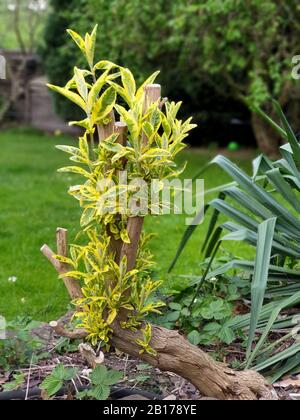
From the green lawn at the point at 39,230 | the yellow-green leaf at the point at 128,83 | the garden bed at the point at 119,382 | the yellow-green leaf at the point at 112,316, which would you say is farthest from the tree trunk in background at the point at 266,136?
the yellow-green leaf at the point at 112,316

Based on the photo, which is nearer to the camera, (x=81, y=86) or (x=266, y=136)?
(x=81, y=86)

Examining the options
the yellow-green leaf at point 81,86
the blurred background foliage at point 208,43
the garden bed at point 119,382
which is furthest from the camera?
the blurred background foliage at point 208,43

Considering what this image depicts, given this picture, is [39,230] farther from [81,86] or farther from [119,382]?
[81,86]

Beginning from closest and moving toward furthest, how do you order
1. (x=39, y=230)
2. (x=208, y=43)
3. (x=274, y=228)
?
(x=274, y=228), (x=39, y=230), (x=208, y=43)

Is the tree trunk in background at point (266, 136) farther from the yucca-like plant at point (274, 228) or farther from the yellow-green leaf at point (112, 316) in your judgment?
the yellow-green leaf at point (112, 316)

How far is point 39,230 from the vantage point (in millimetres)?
5953

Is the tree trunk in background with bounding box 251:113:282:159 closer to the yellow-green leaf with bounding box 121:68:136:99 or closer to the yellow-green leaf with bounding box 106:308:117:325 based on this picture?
the yellow-green leaf with bounding box 121:68:136:99

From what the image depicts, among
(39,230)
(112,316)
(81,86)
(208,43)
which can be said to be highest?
(208,43)

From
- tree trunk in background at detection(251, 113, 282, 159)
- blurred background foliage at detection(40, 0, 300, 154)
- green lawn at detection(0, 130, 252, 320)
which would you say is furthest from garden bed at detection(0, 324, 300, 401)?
tree trunk in background at detection(251, 113, 282, 159)

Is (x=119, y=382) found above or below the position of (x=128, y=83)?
below

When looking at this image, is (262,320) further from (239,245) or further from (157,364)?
(239,245)

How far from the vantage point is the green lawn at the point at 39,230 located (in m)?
4.27

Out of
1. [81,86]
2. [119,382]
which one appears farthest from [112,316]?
[81,86]

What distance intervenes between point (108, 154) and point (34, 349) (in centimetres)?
99
